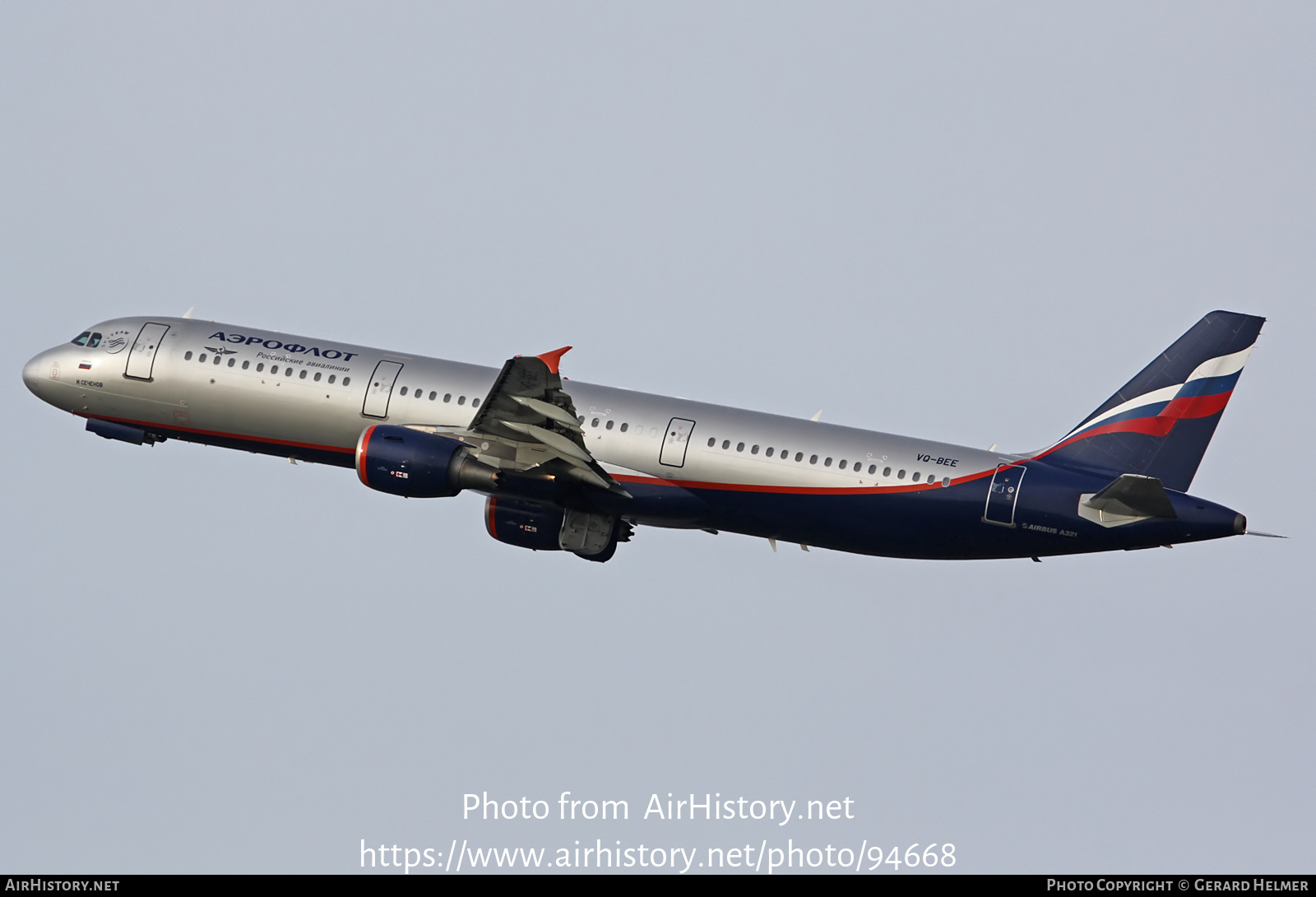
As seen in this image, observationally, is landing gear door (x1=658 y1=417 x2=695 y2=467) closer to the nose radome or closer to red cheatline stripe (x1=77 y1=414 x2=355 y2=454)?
red cheatline stripe (x1=77 y1=414 x2=355 y2=454)

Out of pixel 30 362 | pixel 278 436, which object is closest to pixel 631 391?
pixel 278 436

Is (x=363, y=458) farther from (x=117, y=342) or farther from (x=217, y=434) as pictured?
(x=117, y=342)

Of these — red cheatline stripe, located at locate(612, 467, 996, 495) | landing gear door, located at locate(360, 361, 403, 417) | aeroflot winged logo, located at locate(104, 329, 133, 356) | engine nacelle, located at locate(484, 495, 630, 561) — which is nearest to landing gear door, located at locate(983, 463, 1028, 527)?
red cheatline stripe, located at locate(612, 467, 996, 495)

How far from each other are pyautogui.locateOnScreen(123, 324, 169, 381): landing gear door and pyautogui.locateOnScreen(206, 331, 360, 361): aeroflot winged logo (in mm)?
1703

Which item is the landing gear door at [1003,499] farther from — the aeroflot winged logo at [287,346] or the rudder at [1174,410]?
the aeroflot winged logo at [287,346]

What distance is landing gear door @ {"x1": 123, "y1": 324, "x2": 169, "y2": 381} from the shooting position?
4850 cm

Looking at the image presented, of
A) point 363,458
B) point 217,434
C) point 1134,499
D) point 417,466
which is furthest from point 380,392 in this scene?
point 1134,499

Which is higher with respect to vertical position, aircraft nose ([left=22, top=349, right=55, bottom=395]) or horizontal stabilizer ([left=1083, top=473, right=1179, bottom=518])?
aircraft nose ([left=22, top=349, right=55, bottom=395])

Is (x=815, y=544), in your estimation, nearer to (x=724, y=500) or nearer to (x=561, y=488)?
(x=724, y=500)

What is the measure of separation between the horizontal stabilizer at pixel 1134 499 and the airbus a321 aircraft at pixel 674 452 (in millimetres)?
57

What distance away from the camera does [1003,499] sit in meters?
42.2

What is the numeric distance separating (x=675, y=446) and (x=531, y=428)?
4087 millimetres

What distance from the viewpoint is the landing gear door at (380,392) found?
46125mm

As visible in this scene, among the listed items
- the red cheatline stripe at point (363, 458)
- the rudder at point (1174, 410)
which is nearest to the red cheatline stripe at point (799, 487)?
the rudder at point (1174, 410)
